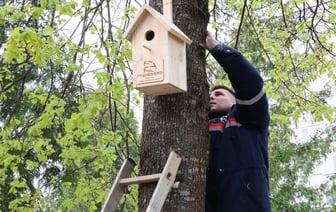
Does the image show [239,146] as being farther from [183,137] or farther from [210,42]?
[210,42]

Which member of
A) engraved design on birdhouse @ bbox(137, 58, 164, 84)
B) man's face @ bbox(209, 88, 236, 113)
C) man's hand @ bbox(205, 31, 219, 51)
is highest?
man's hand @ bbox(205, 31, 219, 51)

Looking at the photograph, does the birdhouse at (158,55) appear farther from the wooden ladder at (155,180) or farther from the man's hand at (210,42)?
the wooden ladder at (155,180)

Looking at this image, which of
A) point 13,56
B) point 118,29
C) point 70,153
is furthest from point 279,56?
point 13,56

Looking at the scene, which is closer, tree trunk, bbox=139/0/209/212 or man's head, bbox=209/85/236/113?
tree trunk, bbox=139/0/209/212

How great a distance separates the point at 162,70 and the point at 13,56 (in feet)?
4.57

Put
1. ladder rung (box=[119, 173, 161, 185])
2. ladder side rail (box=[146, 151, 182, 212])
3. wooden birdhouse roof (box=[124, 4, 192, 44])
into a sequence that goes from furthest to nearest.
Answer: wooden birdhouse roof (box=[124, 4, 192, 44]) < ladder rung (box=[119, 173, 161, 185]) < ladder side rail (box=[146, 151, 182, 212])

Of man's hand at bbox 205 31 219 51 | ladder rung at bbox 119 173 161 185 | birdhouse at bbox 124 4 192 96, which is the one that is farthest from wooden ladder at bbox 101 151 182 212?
man's hand at bbox 205 31 219 51

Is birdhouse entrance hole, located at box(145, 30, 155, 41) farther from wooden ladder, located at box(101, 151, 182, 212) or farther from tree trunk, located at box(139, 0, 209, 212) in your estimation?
wooden ladder, located at box(101, 151, 182, 212)

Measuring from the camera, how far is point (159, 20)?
2.06m

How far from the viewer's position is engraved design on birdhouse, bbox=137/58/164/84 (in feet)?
6.49

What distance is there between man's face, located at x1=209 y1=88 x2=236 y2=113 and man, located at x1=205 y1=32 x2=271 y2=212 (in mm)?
137

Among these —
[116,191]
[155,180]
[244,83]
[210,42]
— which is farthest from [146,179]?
[210,42]

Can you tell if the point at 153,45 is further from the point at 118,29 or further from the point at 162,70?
the point at 118,29

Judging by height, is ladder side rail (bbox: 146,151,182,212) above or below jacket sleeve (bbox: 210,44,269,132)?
below
